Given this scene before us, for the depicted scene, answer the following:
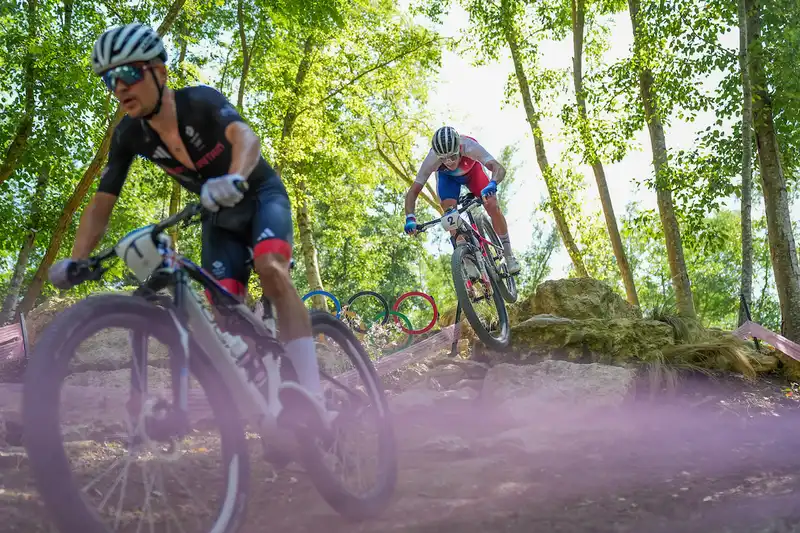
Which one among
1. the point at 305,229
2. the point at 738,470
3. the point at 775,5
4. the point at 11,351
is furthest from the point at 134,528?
the point at 305,229

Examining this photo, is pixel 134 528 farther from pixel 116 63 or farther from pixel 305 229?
pixel 305 229

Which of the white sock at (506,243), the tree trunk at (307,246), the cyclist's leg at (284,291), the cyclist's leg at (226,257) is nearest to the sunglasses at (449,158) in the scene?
the white sock at (506,243)

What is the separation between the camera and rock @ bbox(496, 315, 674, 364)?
7.45 metres

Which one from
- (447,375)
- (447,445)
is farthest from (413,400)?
(447,445)

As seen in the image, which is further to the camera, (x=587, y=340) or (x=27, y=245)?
(x=27, y=245)

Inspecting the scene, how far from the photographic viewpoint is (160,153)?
3.02m

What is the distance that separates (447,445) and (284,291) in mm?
2263

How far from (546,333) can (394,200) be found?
3097cm

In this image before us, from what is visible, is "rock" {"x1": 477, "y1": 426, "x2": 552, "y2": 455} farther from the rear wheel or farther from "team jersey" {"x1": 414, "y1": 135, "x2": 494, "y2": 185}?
"team jersey" {"x1": 414, "y1": 135, "x2": 494, "y2": 185}

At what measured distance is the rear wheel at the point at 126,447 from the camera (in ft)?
6.43

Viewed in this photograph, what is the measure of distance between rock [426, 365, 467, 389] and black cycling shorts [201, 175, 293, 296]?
175 inches

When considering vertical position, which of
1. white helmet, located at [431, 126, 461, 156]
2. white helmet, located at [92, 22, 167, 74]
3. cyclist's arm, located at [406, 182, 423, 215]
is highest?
white helmet, located at [431, 126, 461, 156]

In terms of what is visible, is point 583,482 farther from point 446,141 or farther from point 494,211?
point 494,211

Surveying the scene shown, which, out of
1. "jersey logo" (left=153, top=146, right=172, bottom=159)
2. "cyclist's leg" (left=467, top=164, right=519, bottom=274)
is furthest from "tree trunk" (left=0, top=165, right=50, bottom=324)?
"jersey logo" (left=153, top=146, right=172, bottom=159)
